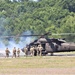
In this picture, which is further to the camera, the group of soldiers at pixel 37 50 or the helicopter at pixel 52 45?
the helicopter at pixel 52 45

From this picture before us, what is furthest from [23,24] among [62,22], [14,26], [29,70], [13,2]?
[29,70]

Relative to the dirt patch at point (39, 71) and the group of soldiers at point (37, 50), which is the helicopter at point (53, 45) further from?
the dirt patch at point (39, 71)

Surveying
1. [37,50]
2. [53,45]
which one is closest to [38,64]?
[37,50]

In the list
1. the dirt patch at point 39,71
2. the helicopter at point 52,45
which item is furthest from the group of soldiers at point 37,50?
the dirt patch at point 39,71

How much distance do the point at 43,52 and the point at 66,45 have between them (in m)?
2.52

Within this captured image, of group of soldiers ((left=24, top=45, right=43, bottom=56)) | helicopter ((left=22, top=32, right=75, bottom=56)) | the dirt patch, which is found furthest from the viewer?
helicopter ((left=22, top=32, right=75, bottom=56))

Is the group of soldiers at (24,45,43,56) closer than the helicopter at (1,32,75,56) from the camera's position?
Yes

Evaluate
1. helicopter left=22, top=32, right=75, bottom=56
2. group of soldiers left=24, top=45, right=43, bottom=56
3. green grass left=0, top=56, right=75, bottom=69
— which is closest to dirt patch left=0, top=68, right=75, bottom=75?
green grass left=0, top=56, right=75, bottom=69

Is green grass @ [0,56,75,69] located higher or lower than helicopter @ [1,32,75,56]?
lower

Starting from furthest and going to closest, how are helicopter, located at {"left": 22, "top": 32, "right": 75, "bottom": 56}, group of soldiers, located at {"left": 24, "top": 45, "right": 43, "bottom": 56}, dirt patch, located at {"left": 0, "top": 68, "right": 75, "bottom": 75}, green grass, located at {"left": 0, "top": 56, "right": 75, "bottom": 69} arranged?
1. helicopter, located at {"left": 22, "top": 32, "right": 75, "bottom": 56}
2. group of soldiers, located at {"left": 24, "top": 45, "right": 43, "bottom": 56}
3. green grass, located at {"left": 0, "top": 56, "right": 75, "bottom": 69}
4. dirt patch, located at {"left": 0, "top": 68, "right": 75, "bottom": 75}

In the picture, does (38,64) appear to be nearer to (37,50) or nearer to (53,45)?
(37,50)

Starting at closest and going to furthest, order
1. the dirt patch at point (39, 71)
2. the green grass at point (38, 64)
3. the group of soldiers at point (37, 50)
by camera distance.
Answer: the dirt patch at point (39, 71), the green grass at point (38, 64), the group of soldiers at point (37, 50)

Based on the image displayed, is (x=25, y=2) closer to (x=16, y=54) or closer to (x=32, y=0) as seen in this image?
(x=32, y=0)

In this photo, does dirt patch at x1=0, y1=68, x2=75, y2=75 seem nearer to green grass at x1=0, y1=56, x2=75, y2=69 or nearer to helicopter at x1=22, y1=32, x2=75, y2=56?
green grass at x1=0, y1=56, x2=75, y2=69
